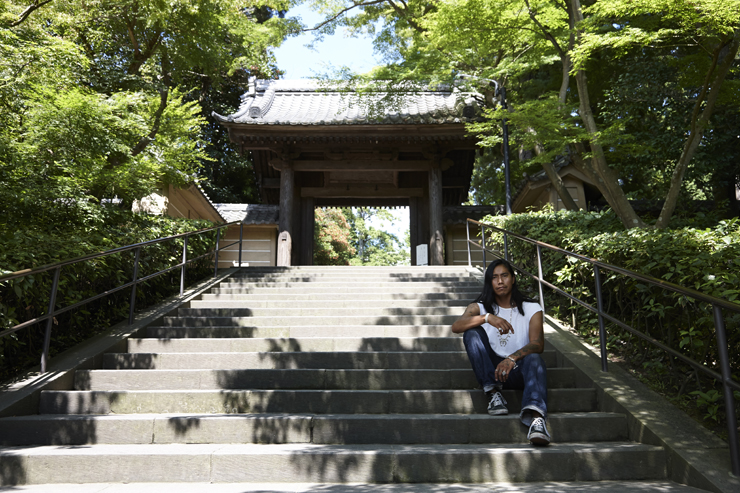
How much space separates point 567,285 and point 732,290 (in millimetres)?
2583

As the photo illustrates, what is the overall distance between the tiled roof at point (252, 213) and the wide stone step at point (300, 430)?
1093cm

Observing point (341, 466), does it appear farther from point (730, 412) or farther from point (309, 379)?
point (730, 412)

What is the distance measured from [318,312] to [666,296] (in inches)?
143

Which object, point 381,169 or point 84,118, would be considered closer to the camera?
point 84,118

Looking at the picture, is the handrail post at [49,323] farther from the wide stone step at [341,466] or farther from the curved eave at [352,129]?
the curved eave at [352,129]

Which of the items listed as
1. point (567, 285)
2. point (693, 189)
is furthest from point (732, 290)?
point (693, 189)

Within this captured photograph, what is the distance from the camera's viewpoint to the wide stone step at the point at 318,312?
5.68 meters

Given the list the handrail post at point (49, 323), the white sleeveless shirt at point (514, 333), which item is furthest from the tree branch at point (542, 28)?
the handrail post at point (49, 323)

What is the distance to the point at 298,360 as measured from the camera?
4.21 m

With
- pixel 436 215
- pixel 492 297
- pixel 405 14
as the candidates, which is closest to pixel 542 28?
pixel 436 215

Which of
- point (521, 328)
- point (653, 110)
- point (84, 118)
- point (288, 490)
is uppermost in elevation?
point (653, 110)

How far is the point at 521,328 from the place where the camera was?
3510mm

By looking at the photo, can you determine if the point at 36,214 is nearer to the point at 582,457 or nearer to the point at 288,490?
the point at 288,490

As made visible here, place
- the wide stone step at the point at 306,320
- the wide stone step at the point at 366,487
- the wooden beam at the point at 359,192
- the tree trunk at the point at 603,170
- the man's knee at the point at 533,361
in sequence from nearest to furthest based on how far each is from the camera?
the wide stone step at the point at 366,487 < the man's knee at the point at 533,361 < the wide stone step at the point at 306,320 < the tree trunk at the point at 603,170 < the wooden beam at the point at 359,192
